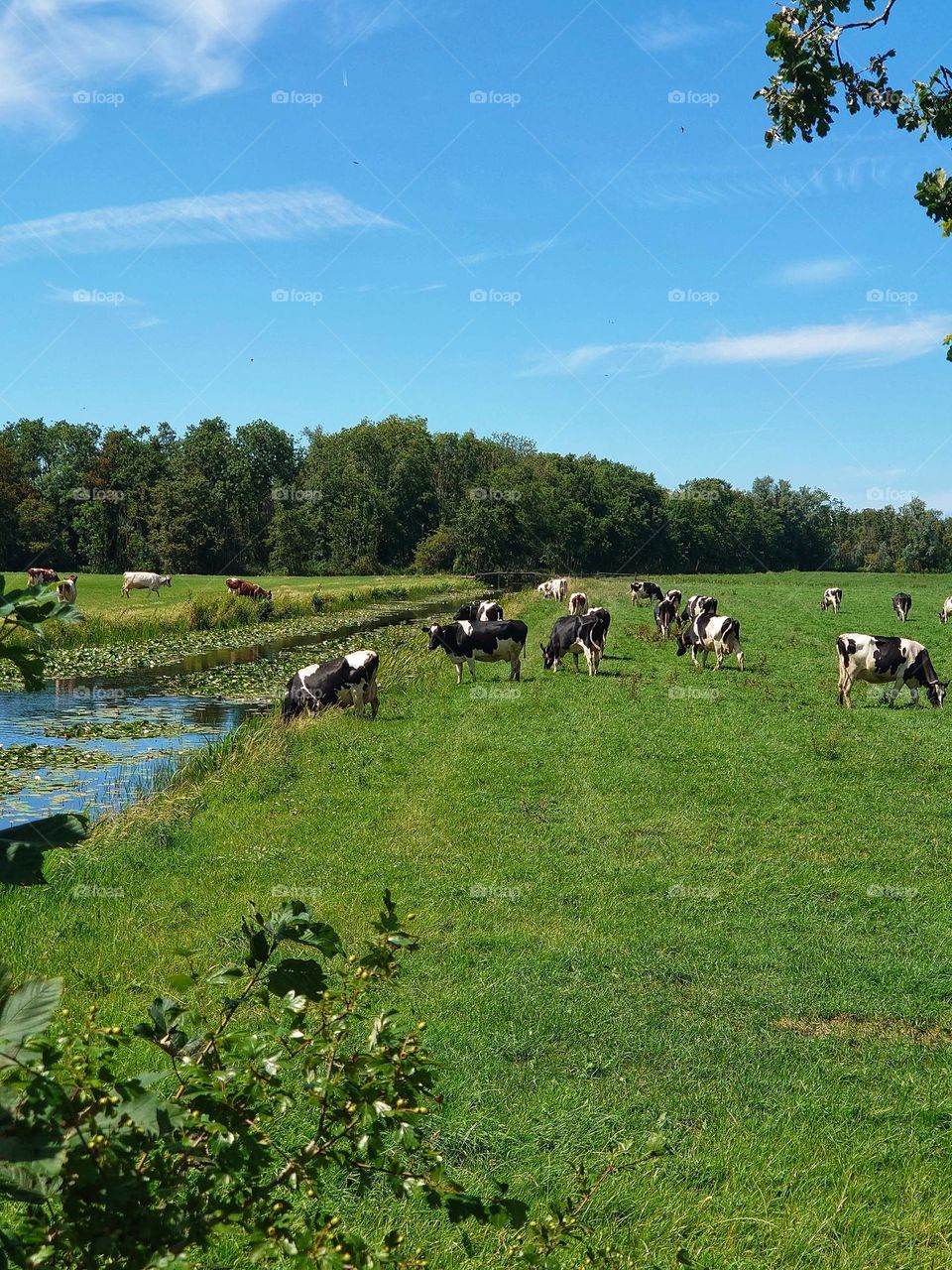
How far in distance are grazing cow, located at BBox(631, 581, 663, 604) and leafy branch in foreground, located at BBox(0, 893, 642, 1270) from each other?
149 feet

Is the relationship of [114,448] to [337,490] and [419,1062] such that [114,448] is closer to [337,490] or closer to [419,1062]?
[337,490]

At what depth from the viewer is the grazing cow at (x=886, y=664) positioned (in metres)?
20.9

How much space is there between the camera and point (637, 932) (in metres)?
Result: 8.80

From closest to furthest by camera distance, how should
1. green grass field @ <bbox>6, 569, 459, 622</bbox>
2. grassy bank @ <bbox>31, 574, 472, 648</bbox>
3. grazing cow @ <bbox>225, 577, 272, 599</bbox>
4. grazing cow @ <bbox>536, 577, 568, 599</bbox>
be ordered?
1. grassy bank @ <bbox>31, 574, 472, 648</bbox>
2. green grass field @ <bbox>6, 569, 459, 622</bbox>
3. grazing cow @ <bbox>225, 577, 272, 599</bbox>
4. grazing cow @ <bbox>536, 577, 568, 599</bbox>

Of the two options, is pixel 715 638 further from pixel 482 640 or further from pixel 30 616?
pixel 30 616

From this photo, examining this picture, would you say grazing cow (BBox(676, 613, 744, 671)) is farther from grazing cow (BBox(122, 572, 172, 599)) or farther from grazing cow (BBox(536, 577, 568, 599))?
grazing cow (BBox(122, 572, 172, 599))

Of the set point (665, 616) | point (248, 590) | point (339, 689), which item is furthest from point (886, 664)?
point (248, 590)

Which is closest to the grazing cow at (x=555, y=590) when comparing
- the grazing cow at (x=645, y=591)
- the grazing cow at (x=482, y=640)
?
the grazing cow at (x=645, y=591)

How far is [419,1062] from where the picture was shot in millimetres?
2564

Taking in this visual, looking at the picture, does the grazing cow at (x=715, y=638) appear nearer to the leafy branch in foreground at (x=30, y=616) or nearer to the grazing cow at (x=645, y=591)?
the grazing cow at (x=645, y=591)

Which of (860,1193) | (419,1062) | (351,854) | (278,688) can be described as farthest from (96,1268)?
(278,688)

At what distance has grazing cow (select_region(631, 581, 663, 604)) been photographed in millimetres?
47522

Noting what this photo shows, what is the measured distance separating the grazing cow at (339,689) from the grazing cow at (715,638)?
931cm

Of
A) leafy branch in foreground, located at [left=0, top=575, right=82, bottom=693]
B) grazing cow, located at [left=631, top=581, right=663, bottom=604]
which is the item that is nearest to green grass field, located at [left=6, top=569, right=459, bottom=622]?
grazing cow, located at [left=631, top=581, right=663, bottom=604]
